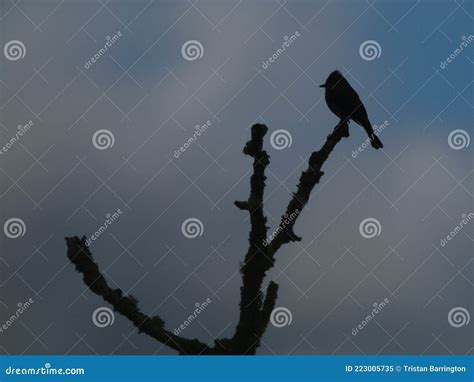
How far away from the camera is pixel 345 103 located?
798 centimetres

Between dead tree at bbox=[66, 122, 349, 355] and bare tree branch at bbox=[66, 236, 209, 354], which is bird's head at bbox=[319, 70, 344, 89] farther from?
bare tree branch at bbox=[66, 236, 209, 354]

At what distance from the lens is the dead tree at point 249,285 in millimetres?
6879

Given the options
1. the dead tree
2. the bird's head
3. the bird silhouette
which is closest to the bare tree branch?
the dead tree

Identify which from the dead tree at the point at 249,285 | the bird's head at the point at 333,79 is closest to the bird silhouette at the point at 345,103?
the bird's head at the point at 333,79

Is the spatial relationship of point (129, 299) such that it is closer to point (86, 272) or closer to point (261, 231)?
point (86, 272)

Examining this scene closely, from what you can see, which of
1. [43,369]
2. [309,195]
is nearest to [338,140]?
[309,195]

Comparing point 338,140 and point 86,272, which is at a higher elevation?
point 338,140

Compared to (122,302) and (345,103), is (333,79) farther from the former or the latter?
→ (122,302)

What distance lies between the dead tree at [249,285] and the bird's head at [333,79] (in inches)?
40.1

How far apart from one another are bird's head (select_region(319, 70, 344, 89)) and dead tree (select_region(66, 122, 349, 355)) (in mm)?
1018

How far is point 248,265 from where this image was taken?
7.07m

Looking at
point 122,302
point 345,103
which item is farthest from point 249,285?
point 345,103

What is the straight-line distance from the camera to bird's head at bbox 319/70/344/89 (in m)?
7.89

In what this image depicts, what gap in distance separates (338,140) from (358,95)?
927 mm
